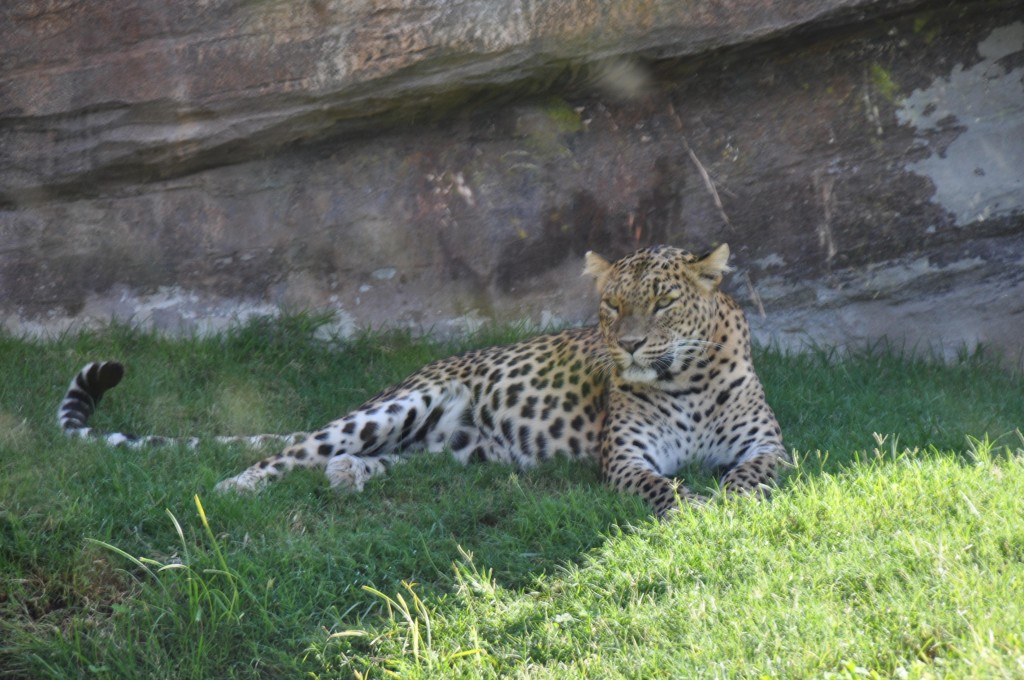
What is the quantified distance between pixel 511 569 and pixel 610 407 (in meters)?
2.18

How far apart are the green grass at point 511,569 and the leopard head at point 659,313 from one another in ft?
2.62

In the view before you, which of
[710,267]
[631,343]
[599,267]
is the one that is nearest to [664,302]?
[631,343]

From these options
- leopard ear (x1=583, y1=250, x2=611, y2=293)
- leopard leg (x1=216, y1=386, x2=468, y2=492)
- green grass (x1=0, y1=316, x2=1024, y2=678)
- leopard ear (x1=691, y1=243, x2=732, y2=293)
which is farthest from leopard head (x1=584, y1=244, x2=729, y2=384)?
leopard leg (x1=216, y1=386, x2=468, y2=492)

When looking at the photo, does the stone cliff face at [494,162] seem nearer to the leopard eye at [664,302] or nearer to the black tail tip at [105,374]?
the black tail tip at [105,374]

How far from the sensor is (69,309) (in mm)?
10250

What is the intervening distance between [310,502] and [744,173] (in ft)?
15.7

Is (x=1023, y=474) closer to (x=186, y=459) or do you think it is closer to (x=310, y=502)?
(x=310, y=502)

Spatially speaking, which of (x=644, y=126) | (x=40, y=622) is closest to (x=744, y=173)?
(x=644, y=126)

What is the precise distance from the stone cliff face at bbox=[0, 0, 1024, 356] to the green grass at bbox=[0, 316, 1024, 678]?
2338mm

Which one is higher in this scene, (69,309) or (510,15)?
(510,15)

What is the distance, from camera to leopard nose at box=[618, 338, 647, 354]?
7838mm

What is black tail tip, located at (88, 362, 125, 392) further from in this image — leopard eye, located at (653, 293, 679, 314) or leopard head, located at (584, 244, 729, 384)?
leopard eye, located at (653, 293, 679, 314)

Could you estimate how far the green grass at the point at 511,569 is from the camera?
5207mm

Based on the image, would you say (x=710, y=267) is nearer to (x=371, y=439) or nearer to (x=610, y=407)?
(x=610, y=407)
